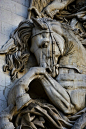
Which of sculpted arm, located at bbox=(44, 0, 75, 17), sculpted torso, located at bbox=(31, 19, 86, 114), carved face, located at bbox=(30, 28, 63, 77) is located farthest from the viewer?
sculpted arm, located at bbox=(44, 0, 75, 17)

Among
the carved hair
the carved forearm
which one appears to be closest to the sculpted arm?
the carved forearm

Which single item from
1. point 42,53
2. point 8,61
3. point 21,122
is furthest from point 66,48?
point 21,122

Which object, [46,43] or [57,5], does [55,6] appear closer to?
[57,5]

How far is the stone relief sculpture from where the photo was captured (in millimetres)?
9094

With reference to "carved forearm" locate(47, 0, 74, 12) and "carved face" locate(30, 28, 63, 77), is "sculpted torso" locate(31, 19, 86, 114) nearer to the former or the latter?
"carved face" locate(30, 28, 63, 77)

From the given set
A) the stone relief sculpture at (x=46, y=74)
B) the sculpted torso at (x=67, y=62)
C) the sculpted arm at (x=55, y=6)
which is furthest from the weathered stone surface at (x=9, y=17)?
the sculpted torso at (x=67, y=62)

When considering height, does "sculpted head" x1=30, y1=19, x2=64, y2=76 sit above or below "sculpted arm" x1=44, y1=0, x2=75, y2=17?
below

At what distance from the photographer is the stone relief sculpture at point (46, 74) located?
9.09 m

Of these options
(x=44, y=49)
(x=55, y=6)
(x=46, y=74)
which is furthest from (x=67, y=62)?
(x=55, y=6)

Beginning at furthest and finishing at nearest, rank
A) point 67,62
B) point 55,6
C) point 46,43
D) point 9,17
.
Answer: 1. point 55,6
2. point 9,17
3. point 67,62
4. point 46,43

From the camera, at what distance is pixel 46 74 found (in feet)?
30.9

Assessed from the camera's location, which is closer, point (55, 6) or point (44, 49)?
point (44, 49)

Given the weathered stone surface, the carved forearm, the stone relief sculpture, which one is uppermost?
the carved forearm

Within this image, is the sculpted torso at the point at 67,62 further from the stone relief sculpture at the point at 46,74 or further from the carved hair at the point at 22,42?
the carved hair at the point at 22,42
